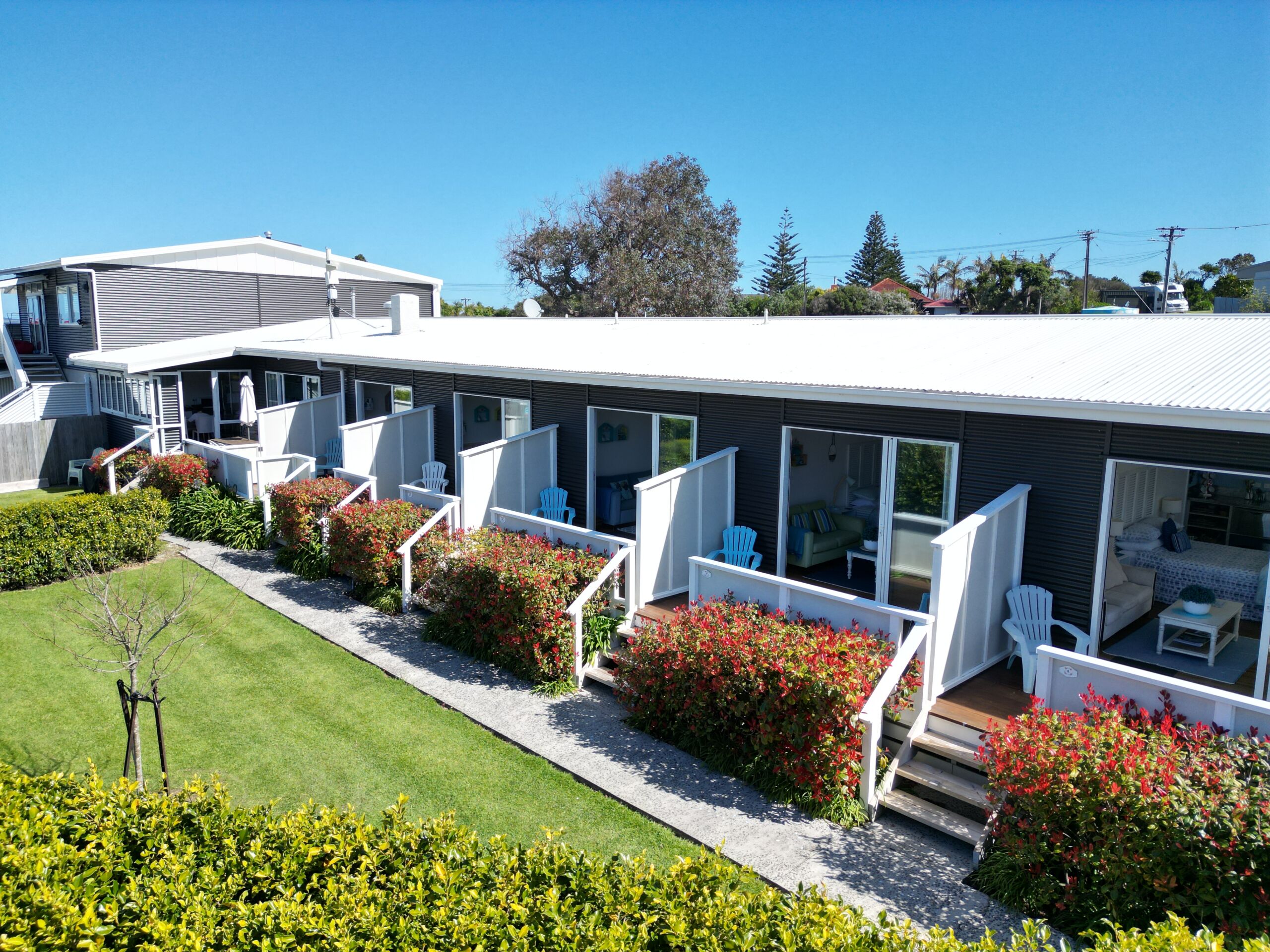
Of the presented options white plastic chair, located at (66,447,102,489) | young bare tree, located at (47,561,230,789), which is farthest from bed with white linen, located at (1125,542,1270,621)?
white plastic chair, located at (66,447,102,489)

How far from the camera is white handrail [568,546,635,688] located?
8.64 meters

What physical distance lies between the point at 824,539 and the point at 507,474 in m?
4.65

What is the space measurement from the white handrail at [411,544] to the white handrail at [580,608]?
9.84ft

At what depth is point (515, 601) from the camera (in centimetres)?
883

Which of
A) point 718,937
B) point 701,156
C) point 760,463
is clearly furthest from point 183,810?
point 701,156

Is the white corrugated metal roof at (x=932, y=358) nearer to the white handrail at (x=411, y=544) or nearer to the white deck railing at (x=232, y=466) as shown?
the white handrail at (x=411, y=544)

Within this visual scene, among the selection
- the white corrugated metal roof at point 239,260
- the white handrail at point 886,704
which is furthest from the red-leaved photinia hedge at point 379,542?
the white corrugated metal roof at point 239,260

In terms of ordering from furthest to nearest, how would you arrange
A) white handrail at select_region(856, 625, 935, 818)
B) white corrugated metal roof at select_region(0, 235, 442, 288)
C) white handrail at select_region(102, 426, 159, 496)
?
1. white corrugated metal roof at select_region(0, 235, 442, 288)
2. white handrail at select_region(102, 426, 159, 496)
3. white handrail at select_region(856, 625, 935, 818)

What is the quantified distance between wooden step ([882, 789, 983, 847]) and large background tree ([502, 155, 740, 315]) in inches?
1457

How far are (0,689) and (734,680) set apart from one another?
7590mm

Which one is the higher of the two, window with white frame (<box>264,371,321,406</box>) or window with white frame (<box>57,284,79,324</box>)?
window with white frame (<box>57,284,79,324</box>)

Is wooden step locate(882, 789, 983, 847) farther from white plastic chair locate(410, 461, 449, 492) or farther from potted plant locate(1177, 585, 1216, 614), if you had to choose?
white plastic chair locate(410, 461, 449, 492)

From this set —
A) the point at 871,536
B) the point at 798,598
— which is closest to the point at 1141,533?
the point at 871,536

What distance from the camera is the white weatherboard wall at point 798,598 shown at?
695cm
